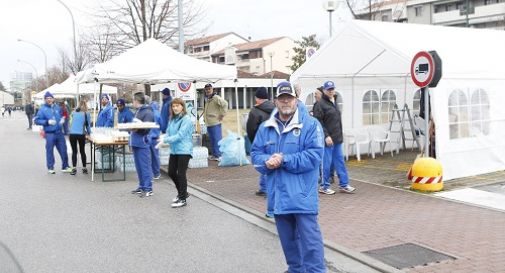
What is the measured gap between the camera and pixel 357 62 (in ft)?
42.8

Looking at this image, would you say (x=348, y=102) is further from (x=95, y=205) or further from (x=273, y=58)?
(x=273, y=58)

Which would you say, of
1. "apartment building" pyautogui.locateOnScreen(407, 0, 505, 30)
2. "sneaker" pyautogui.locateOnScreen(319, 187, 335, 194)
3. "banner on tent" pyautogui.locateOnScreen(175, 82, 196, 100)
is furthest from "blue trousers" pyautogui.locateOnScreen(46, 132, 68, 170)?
"apartment building" pyautogui.locateOnScreen(407, 0, 505, 30)

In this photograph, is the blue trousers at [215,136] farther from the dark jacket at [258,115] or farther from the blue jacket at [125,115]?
the dark jacket at [258,115]

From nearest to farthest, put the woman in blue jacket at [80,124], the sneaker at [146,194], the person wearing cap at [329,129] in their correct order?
the person wearing cap at [329,129] < the sneaker at [146,194] < the woman in blue jacket at [80,124]

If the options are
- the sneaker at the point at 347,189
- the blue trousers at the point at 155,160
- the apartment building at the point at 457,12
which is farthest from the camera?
the apartment building at the point at 457,12

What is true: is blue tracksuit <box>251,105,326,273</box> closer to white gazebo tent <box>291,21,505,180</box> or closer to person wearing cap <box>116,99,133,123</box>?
white gazebo tent <box>291,21,505,180</box>

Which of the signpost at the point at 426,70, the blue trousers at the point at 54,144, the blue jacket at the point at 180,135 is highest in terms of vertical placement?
the signpost at the point at 426,70

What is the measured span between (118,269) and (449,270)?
10.9 ft

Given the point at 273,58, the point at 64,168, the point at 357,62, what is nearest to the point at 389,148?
the point at 357,62

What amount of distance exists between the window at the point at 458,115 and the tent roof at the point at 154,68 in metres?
5.56

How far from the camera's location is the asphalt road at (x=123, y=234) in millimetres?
5508

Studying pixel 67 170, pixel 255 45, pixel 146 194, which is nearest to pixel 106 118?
pixel 67 170

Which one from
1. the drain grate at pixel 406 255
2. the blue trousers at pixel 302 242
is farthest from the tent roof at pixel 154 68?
the blue trousers at pixel 302 242

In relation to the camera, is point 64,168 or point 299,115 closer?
point 299,115
